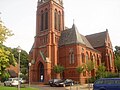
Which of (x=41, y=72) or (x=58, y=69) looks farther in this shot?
(x=41, y=72)

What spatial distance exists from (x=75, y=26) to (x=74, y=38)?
4.96 metres

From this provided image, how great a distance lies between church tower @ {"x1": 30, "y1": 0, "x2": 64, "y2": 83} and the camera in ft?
180

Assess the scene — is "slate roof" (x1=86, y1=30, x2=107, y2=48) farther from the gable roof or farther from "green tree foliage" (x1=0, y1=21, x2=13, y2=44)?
"green tree foliage" (x1=0, y1=21, x2=13, y2=44)

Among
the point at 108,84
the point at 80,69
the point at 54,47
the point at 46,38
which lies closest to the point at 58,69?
the point at 80,69

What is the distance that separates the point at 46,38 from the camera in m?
58.1

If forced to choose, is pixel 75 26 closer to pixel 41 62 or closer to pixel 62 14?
pixel 62 14

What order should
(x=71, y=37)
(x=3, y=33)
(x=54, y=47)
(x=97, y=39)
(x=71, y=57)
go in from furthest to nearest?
1. (x=97, y=39)
2. (x=71, y=37)
3. (x=54, y=47)
4. (x=71, y=57)
5. (x=3, y=33)

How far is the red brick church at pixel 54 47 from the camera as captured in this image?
53938 mm

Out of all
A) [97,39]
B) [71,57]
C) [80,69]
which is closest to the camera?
[80,69]

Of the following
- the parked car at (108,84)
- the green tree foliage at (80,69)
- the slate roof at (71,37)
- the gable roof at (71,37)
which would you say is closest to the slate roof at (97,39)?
the slate roof at (71,37)

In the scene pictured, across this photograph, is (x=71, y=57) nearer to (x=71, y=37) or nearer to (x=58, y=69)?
(x=58, y=69)

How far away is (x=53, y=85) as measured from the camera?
42.3 metres

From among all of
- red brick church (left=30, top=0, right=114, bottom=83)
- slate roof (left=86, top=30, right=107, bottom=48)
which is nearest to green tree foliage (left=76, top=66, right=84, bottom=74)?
red brick church (left=30, top=0, right=114, bottom=83)

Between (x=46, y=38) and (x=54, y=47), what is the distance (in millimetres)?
4118
